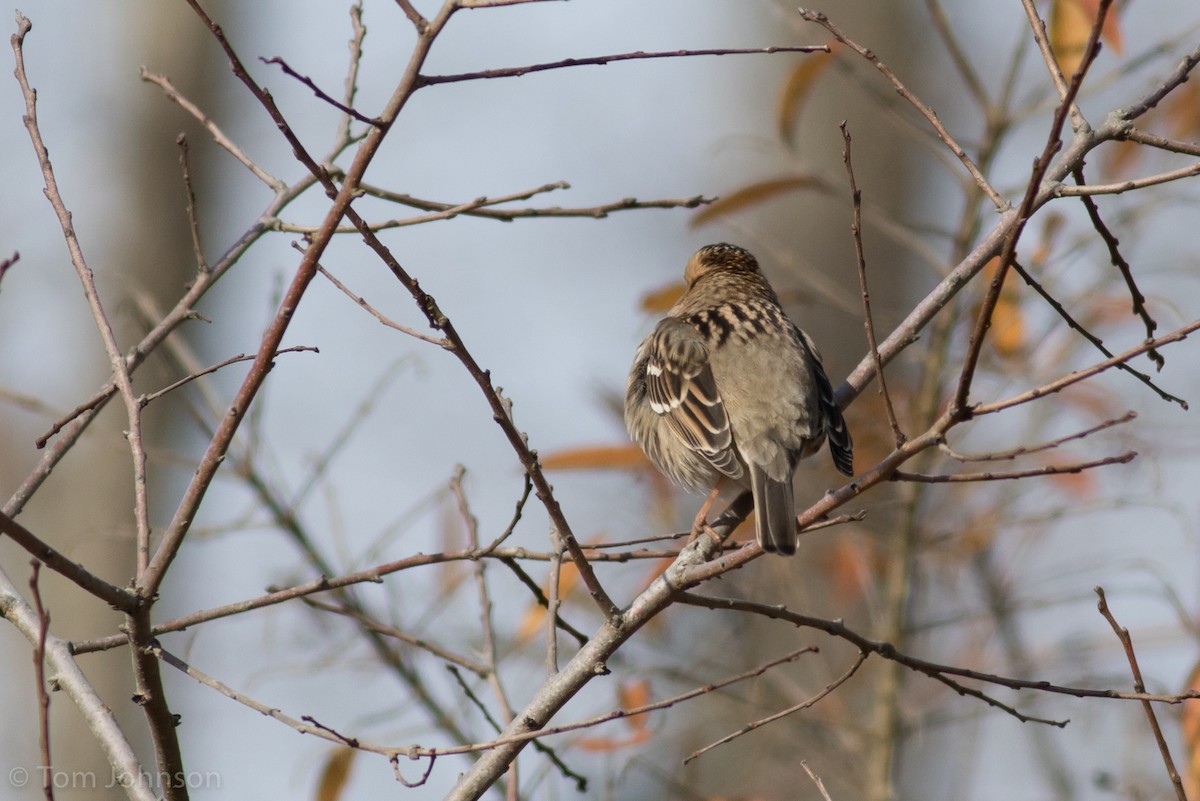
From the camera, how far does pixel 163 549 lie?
2.59m

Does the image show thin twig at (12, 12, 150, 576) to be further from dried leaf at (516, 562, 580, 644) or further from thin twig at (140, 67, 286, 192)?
dried leaf at (516, 562, 580, 644)

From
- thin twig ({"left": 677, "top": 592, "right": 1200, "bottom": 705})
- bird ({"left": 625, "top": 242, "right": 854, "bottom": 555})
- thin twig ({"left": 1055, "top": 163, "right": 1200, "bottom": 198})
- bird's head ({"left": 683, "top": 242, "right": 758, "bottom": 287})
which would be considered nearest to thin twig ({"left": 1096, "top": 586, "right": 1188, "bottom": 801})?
thin twig ({"left": 677, "top": 592, "right": 1200, "bottom": 705})

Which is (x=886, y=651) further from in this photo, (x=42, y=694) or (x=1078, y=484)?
(x=1078, y=484)

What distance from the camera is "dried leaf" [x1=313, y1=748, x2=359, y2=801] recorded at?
4.39 metres

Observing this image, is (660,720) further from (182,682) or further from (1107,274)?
(182,682)

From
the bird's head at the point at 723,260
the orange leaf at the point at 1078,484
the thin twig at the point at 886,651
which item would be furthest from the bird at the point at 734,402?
the orange leaf at the point at 1078,484

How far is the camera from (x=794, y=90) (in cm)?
475

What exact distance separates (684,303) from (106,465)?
5.62m

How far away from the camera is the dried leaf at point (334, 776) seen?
14.4ft

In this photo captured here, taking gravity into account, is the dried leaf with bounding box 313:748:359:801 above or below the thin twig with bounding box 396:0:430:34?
below

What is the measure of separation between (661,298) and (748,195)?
0.55 metres

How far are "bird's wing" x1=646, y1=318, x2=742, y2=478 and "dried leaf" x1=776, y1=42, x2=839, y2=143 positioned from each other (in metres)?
0.91

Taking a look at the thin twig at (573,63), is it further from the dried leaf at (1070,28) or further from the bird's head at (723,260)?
the bird's head at (723,260)

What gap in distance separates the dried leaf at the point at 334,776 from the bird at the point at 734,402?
1597 mm
